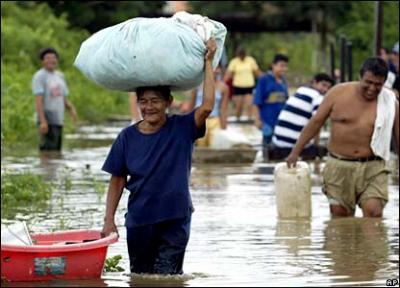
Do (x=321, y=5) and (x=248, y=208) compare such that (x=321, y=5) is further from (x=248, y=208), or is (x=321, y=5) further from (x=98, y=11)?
(x=248, y=208)

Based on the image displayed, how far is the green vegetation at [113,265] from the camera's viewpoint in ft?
33.6

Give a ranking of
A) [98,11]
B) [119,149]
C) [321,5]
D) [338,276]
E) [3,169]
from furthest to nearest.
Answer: [321,5], [98,11], [3,169], [338,276], [119,149]

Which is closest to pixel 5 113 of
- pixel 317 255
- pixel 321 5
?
pixel 317 255

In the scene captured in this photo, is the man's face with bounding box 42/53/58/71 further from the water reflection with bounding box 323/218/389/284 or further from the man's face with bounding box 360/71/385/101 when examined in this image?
the man's face with bounding box 360/71/385/101

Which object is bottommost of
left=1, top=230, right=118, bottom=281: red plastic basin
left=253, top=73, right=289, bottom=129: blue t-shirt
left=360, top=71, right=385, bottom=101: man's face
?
left=1, top=230, right=118, bottom=281: red plastic basin

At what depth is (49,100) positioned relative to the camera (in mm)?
21938

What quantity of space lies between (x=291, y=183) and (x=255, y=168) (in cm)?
575

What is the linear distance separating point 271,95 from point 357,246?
31.8 feet

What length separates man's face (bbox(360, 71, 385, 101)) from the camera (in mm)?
12953

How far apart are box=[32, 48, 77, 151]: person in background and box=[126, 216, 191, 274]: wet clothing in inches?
475

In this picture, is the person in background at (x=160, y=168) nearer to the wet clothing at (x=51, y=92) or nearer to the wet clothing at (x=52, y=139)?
the wet clothing at (x=51, y=92)

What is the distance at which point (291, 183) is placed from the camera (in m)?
14.0

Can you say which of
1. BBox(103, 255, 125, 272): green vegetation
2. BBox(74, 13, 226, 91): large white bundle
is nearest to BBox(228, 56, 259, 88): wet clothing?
BBox(103, 255, 125, 272): green vegetation

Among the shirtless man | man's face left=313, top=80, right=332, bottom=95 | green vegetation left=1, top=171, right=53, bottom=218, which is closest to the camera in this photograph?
the shirtless man
